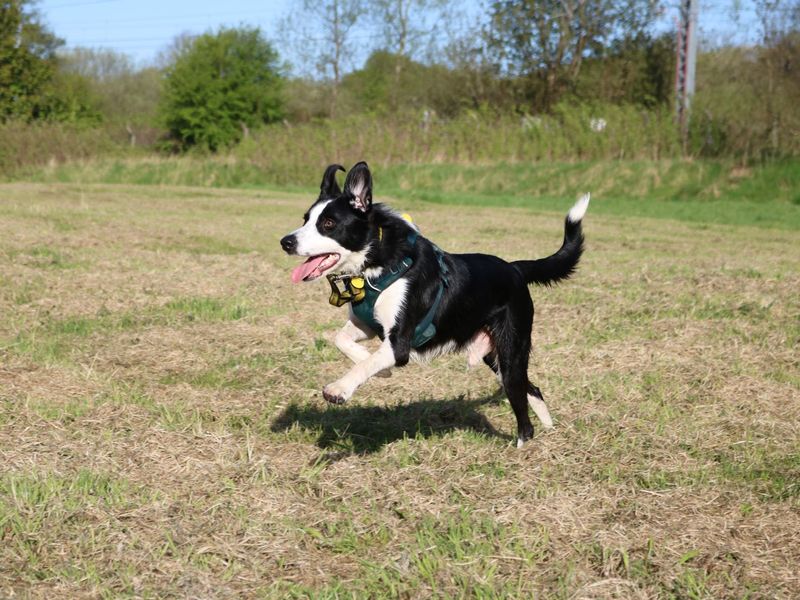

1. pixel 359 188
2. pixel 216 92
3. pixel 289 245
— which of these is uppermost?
pixel 216 92

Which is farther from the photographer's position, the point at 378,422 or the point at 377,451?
the point at 378,422

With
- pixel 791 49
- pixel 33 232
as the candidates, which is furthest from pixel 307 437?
pixel 791 49

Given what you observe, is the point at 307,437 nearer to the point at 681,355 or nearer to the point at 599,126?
the point at 681,355

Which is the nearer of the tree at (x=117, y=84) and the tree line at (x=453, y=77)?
the tree line at (x=453, y=77)

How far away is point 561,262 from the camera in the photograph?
5.25m

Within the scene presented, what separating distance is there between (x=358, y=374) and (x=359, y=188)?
3.15 ft

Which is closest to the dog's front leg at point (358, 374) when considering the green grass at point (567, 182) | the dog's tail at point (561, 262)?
the dog's tail at point (561, 262)

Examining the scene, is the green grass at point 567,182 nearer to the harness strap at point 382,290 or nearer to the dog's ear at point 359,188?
the harness strap at point 382,290

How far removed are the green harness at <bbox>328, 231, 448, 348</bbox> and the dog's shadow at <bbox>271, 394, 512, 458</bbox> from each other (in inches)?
26.6

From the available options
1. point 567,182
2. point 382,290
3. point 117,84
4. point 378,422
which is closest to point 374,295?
point 382,290

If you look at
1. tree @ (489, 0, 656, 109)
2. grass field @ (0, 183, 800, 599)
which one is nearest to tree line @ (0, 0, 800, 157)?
tree @ (489, 0, 656, 109)

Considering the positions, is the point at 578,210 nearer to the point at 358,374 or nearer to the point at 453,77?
the point at 358,374

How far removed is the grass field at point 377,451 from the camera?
10.9 ft

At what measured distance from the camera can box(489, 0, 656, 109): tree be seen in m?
31.9
